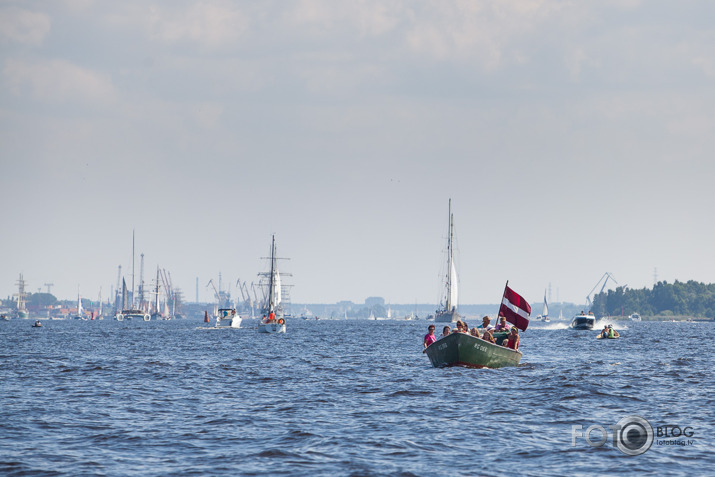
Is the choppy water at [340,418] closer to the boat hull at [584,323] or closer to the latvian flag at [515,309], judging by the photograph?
the latvian flag at [515,309]

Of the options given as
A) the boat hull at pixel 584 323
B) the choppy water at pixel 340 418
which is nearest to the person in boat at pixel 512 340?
the choppy water at pixel 340 418

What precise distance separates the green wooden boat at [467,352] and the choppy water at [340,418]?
2.29ft

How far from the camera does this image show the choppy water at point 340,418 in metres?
21.4

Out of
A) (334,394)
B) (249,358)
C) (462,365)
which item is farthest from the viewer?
(249,358)

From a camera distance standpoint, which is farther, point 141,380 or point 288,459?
point 141,380

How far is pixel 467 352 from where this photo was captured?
43.7 m

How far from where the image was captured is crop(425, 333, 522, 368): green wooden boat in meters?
43.4

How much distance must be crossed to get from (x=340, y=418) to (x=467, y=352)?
16324mm

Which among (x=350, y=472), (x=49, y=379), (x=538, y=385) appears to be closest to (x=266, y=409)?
(x=350, y=472)

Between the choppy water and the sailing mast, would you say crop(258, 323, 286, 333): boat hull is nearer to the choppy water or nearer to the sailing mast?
the sailing mast

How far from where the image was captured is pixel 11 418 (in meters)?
28.1

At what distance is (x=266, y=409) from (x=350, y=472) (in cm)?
1047

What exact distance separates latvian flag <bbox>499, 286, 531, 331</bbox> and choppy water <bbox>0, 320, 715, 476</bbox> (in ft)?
8.19

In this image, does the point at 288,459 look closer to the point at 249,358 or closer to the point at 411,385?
the point at 411,385
